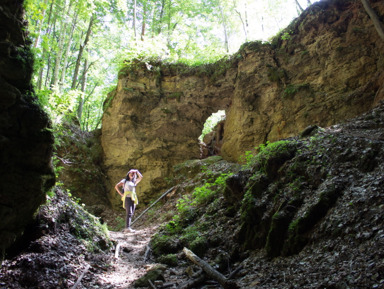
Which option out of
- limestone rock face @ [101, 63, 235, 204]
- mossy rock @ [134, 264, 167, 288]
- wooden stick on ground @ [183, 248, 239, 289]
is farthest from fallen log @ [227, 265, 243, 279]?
limestone rock face @ [101, 63, 235, 204]

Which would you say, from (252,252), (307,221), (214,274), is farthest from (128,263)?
(307,221)

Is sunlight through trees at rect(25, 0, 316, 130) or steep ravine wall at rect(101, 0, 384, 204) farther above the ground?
sunlight through trees at rect(25, 0, 316, 130)

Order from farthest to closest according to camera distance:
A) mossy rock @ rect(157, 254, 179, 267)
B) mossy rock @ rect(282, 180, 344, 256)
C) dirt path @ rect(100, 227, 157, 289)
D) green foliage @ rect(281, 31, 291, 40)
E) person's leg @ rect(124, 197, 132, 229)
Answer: green foliage @ rect(281, 31, 291, 40)
person's leg @ rect(124, 197, 132, 229)
mossy rock @ rect(157, 254, 179, 267)
dirt path @ rect(100, 227, 157, 289)
mossy rock @ rect(282, 180, 344, 256)

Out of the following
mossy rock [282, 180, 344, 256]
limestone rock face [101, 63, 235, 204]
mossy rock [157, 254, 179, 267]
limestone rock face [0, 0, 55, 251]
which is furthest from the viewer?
limestone rock face [101, 63, 235, 204]

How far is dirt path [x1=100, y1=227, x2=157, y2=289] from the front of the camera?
5.26 metres

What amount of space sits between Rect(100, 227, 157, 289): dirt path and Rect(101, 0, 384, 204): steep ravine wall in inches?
252

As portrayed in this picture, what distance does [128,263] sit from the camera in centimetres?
660

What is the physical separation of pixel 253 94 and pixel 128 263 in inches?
455

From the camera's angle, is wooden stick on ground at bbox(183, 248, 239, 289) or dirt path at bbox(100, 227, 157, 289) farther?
dirt path at bbox(100, 227, 157, 289)

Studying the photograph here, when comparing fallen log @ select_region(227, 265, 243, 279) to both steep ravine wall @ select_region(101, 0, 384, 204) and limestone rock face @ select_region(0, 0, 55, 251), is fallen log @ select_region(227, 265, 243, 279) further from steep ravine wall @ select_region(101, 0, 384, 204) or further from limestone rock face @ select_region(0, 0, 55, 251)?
steep ravine wall @ select_region(101, 0, 384, 204)

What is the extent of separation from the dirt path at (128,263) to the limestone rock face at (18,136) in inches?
86.6

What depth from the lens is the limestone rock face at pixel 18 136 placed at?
3.92 metres

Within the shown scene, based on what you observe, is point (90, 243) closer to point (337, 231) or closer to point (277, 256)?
point (277, 256)

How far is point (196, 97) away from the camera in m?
16.8
